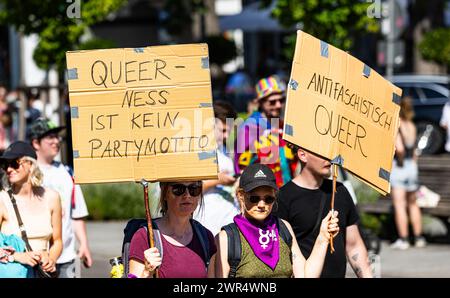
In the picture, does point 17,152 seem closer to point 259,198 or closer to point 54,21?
point 259,198

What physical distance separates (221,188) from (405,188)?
19.9 ft

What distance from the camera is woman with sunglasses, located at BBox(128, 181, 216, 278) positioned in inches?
221

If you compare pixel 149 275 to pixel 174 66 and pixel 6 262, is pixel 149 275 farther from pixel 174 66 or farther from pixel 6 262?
pixel 6 262

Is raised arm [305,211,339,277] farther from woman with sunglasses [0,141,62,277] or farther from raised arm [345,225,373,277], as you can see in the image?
woman with sunglasses [0,141,62,277]

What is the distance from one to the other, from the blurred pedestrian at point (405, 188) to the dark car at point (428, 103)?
787 cm

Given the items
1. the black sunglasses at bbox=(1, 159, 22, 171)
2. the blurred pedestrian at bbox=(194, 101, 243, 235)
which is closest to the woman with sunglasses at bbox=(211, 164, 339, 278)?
the blurred pedestrian at bbox=(194, 101, 243, 235)

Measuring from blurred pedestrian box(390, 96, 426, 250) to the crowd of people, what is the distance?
4923mm

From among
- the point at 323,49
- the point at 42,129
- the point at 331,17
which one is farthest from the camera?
the point at 331,17

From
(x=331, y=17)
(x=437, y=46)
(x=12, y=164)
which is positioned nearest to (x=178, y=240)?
(x=12, y=164)

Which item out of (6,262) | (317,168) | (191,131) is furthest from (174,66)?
(6,262)

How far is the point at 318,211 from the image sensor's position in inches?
269

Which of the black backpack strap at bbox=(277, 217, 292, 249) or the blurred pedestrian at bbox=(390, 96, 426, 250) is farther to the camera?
the blurred pedestrian at bbox=(390, 96, 426, 250)

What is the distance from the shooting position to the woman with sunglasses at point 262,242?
585cm

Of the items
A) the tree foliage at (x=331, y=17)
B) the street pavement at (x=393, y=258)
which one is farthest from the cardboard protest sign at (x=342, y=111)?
the tree foliage at (x=331, y=17)
